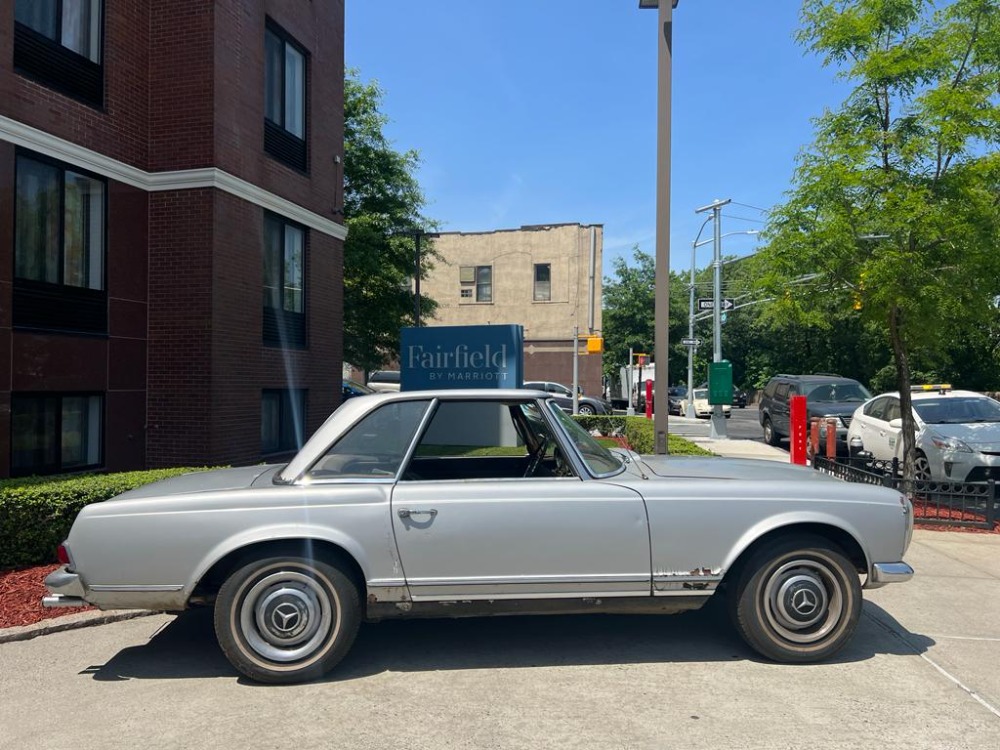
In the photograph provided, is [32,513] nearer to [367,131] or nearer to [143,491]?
[143,491]

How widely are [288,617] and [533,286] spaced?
3654 centimetres

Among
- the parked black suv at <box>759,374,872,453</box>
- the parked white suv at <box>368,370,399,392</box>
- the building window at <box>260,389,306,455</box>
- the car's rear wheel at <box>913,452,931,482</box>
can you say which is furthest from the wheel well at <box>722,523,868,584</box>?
the parked white suv at <box>368,370,399,392</box>

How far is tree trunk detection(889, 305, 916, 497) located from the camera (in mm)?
9508

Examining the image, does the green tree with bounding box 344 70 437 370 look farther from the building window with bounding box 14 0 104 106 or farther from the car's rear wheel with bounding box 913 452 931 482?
the car's rear wheel with bounding box 913 452 931 482

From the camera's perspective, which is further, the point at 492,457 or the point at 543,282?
the point at 543,282

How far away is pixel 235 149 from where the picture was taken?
36.7 ft

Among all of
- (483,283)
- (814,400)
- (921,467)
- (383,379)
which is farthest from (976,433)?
(483,283)

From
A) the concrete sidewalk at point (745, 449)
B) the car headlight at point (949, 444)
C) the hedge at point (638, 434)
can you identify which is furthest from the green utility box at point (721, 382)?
the car headlight at point (949, 444)

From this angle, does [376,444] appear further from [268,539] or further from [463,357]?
[463,357]

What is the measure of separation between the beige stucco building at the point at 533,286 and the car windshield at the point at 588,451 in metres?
34.1

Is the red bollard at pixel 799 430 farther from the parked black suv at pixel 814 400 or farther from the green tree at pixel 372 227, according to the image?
the green tree at pixel 372 227

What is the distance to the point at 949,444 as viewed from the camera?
9.81 meters

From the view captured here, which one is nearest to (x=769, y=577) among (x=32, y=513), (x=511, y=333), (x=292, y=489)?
(x=292, y=489)

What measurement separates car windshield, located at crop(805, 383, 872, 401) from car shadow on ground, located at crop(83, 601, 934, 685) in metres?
12.7
